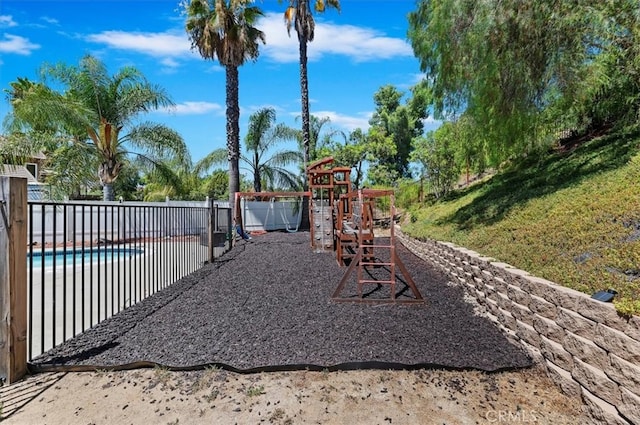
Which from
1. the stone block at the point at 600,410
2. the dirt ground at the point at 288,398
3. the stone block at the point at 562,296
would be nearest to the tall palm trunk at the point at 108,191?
the dirt ground at the point at 288,398

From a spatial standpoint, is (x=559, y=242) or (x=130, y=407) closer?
(x=130, y=407)

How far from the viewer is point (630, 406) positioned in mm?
2084

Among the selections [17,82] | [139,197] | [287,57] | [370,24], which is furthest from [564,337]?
[139,197]

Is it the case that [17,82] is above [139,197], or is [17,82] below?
above

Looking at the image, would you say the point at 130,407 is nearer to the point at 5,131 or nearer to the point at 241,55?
the point at 5,131

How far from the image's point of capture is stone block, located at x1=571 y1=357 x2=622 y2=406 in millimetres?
2223

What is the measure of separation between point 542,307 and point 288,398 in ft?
7.27

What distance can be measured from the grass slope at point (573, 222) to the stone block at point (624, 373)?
0.30m

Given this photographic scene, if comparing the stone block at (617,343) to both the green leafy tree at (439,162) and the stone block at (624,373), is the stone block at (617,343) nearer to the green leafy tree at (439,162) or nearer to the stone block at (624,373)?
the stone block at (624,373)

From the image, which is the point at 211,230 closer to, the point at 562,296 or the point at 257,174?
the point at 562,296

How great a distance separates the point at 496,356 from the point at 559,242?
63.2 inches

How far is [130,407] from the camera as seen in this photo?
257 cm

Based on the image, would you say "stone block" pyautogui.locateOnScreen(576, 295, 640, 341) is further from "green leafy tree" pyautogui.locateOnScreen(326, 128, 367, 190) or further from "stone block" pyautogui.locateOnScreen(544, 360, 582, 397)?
"green leafy tree" pyautogui.locateOnScreen(326, 128, 367, 190)

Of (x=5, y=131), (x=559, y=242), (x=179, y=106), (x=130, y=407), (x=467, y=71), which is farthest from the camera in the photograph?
(x=179, y=106)
